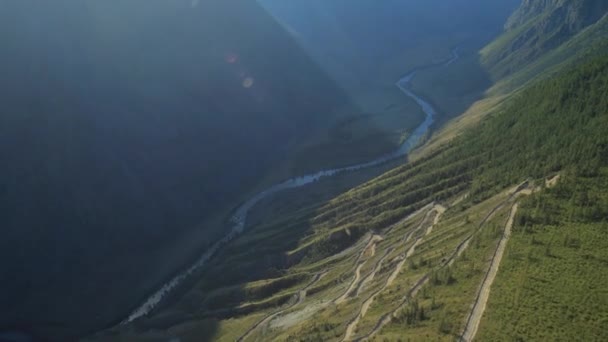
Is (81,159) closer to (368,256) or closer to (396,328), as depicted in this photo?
(368,256)

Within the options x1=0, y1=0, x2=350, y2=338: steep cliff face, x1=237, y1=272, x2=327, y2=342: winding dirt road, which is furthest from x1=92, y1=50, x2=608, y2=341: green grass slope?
x1=0, y1=0, x2=350, y2=338: steep cliff face

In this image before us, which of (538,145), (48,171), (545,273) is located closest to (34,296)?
(48,171)

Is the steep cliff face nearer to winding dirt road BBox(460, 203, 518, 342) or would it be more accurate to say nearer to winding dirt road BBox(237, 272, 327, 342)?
winding dirt road BBox(237, 272, 327, 342)

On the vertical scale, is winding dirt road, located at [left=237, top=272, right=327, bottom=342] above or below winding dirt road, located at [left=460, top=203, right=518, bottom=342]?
above

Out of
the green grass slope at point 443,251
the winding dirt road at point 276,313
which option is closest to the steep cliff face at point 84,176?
the green grass slope at point 443,251

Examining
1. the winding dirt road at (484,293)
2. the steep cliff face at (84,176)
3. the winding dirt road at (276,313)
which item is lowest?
the winding dirt road at (484,293)

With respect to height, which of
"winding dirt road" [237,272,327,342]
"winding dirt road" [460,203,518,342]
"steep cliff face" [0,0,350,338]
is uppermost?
"steep cliff face" [0,0,350,338]

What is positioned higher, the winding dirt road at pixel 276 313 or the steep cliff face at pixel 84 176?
the steep cliff face at pixel 84 176

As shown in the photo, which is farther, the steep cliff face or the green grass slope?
the steep cliff face

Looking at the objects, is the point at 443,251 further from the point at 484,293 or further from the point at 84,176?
the point at 84,176

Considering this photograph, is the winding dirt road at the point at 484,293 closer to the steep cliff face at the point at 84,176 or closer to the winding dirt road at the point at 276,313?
the winding dirt road at the point at 276,313

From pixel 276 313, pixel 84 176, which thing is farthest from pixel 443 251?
pixel 84 176

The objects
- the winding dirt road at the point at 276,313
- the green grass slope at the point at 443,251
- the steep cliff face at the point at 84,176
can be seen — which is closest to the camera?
the green grass slope at the point at 443,251
